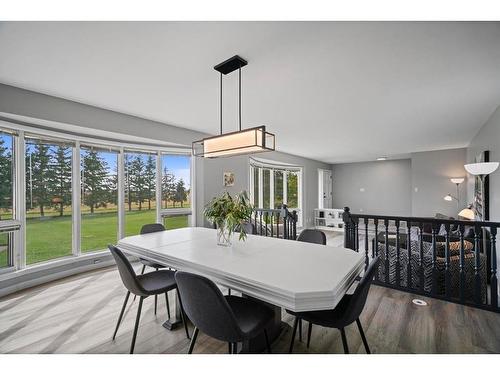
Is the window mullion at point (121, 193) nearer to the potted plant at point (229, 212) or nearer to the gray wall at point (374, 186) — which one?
the potted plant at point (229, 212)

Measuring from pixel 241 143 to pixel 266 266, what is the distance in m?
1.04

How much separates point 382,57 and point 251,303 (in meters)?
2.20

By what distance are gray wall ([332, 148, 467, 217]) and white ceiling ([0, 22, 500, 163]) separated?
3503 millimetres

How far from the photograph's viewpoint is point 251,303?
1.63 meters

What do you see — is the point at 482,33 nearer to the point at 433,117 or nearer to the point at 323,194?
the point at 433,117

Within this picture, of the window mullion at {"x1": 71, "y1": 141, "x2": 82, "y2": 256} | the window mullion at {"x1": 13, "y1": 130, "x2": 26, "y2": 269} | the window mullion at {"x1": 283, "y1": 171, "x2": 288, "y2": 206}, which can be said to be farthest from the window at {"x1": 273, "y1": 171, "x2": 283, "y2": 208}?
the window mullion at {"x1": 13, "y1": 130, "x2": 26, "y2": 269}

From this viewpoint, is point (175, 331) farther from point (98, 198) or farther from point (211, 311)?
point (98, 198)

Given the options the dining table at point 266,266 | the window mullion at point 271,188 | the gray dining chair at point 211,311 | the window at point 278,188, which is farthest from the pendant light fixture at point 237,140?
the window at point 278,188

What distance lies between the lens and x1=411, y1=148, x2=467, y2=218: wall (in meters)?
6.40

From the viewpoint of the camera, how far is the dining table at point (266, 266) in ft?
3.94

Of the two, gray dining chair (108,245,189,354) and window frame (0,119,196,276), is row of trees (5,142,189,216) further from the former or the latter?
gray dining chair (108,245,189,354)

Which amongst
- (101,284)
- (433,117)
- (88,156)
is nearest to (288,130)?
(433,117)
